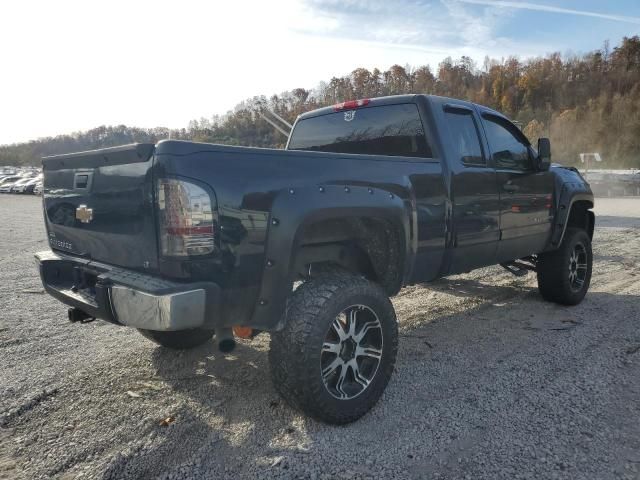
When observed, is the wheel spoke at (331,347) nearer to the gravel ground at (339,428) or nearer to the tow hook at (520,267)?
the gravel ground at (339,428)

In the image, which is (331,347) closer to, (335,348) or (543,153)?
(335,348)

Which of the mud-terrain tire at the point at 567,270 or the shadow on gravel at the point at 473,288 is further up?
the mud-terrain tire at the point at 567,270

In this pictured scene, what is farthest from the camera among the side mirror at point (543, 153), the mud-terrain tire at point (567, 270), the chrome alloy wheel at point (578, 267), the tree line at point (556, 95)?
the tree line at point (556, 95)

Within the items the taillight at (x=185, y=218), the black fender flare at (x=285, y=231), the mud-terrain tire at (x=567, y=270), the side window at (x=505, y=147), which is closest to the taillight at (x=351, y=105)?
the side window at (x=505, y=147)

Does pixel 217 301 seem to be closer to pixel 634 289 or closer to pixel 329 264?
pixel 329 264

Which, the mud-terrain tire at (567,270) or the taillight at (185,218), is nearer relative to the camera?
the taillight at (185,218)

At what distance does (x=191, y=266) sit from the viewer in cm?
236

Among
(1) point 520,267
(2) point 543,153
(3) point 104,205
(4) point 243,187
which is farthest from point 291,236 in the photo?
(1) point 520,267

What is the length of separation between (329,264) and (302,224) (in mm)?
737

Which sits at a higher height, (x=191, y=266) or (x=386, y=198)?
(x=386, y=198)

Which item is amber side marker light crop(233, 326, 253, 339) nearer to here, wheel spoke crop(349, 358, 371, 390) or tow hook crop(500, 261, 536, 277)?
wheel spoke crop(349, 358, 371, 390)

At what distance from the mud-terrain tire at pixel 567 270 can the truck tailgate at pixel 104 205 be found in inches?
170

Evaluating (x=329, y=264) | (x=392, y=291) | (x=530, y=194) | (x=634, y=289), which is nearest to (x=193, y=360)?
(x=329, y=264)

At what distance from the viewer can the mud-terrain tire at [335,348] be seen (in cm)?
265
